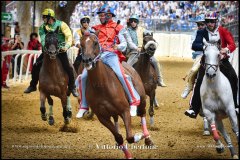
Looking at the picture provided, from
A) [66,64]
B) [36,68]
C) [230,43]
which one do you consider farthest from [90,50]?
[36,68]

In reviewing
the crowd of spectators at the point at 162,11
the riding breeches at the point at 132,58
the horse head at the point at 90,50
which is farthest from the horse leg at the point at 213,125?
the crowd of spectators at the point at 162,11

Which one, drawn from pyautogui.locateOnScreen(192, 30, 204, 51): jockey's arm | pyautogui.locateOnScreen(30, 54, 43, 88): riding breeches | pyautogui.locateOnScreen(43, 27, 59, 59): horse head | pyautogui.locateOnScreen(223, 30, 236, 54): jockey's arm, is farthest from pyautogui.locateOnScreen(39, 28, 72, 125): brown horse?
pyautogui.locateOnScreen(223, 30, 236, 54): jockey's arm

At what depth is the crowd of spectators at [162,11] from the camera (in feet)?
151

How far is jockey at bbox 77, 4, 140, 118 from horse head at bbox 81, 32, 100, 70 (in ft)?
1.50

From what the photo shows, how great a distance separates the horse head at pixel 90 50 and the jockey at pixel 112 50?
46 cm

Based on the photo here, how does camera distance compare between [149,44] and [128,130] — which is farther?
[149,44]

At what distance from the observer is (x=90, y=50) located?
9.98 metres

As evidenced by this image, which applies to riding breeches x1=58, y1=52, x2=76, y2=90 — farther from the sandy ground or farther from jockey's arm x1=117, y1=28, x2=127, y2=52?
jockey's arm x1=117, y1=28, x2=127, y2=52

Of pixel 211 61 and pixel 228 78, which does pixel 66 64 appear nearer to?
pixel 228 78

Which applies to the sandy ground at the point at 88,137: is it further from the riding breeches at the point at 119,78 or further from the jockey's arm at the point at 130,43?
the jockey's arm at the point at 130,43

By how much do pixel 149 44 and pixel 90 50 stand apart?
5.24 m

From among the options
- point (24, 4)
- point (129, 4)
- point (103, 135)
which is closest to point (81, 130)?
point (103, 135)

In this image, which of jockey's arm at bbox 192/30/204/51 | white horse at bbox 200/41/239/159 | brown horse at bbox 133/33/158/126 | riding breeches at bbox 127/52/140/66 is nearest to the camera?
white horse at bbox 200/41/239/159

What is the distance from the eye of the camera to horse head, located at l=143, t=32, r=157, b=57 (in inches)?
593
